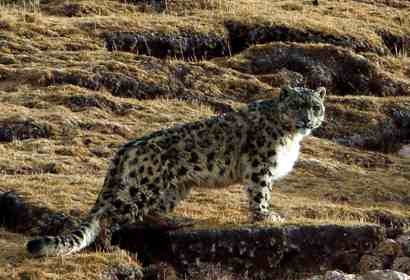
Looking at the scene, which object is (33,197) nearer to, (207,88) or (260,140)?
(260,140)

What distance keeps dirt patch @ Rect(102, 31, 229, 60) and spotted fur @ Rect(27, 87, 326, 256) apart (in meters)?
15.2

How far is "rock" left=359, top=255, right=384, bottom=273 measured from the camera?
16.3 meters

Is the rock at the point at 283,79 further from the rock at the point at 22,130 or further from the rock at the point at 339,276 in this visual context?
the rock at the point at 339,276

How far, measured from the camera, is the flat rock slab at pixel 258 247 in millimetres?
16234

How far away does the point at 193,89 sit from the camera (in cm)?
2920

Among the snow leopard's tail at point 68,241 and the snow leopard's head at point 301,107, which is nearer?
the snow leopard's tail at point 68,241

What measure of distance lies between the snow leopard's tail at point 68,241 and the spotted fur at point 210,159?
10 cm

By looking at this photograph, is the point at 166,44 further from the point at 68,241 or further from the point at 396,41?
the point at 68,241

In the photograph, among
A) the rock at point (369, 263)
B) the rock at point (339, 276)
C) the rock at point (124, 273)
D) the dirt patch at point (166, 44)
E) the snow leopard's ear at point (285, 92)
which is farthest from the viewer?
the dirt patch at point (166, 44)

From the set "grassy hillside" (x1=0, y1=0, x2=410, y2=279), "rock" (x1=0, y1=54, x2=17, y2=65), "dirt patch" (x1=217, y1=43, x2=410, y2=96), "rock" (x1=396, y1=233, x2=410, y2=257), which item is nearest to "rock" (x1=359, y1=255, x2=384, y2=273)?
"rock" (x1=396, y1=233, x2=410, y2=257)

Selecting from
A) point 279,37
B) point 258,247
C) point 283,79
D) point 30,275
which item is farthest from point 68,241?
point 279,37

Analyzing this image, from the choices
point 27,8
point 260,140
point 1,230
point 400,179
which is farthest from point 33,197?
point 27,8

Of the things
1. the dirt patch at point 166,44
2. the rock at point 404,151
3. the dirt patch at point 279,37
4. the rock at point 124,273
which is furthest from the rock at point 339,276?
the dirt patch at point 279,37

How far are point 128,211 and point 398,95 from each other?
53.9ft
